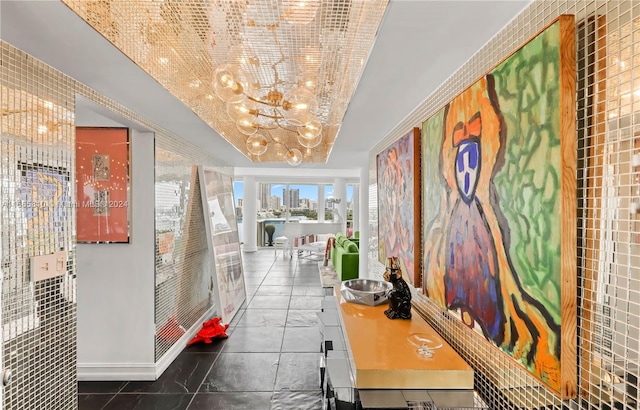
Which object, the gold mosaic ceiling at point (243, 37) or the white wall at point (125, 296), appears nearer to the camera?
the gold mosaic ceiling at point (243, 37)

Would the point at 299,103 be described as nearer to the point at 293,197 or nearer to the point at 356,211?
the point at 356,211

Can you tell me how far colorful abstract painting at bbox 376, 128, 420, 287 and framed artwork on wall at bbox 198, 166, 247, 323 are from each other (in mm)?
2143

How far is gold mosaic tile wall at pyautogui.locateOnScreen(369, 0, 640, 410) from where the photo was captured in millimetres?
756

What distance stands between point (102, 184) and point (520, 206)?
10.3ft

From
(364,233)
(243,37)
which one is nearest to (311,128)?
(243,37)

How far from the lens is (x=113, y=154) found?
2.72 metres

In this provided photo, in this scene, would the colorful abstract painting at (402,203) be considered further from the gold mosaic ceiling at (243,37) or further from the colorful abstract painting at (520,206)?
the gold mosaic ceiling at (243,37)

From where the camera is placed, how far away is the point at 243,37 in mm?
1817

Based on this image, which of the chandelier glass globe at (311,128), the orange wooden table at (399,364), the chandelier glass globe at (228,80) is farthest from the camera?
the chandelier glass globe at (311,128)

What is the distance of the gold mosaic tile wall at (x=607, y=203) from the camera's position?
2.48 ft

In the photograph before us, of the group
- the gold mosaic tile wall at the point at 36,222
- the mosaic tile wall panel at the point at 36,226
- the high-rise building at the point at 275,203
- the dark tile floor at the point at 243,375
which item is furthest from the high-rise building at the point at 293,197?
the mosaic tile wall panel at the point at 36,226

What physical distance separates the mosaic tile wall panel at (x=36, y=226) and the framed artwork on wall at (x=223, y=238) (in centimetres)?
198

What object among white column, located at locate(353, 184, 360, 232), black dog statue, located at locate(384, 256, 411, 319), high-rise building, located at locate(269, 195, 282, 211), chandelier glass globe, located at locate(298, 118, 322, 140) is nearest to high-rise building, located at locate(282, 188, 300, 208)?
high-rise building, located at locate(269, 195, 282, 211)

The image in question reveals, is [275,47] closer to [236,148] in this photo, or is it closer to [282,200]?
[236,148]
